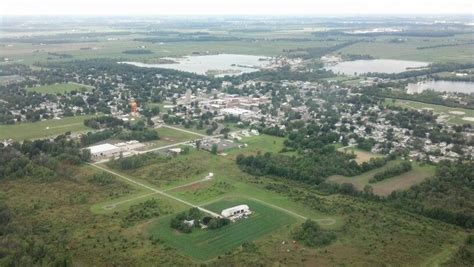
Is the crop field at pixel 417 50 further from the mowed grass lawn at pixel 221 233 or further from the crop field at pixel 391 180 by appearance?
the mowed grass lawn at pixel 221 233

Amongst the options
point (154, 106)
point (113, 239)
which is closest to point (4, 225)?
point (113, 239)

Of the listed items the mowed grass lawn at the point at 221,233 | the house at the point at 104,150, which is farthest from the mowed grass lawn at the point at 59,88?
the mowed grass lawn at the point at 221,233

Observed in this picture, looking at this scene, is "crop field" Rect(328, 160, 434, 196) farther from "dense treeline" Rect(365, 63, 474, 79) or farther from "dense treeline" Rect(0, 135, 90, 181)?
"dense treeline" Rect(365, 63, 474, 79)

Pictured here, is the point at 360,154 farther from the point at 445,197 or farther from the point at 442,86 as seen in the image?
the point at 442,86

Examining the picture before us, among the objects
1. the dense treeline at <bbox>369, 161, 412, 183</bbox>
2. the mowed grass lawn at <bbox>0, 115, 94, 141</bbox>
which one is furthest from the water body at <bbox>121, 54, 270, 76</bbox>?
the dense treeline at <bbox>369, 161, 412, 183</bbox>

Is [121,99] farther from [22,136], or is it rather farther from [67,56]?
[67,56]

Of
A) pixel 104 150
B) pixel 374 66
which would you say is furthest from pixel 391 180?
pixel 374 66
